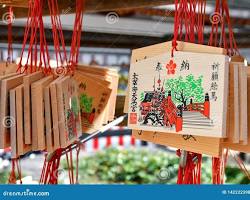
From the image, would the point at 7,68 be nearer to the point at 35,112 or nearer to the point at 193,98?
the point at 35,112

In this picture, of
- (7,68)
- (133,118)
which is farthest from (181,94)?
(7,68)

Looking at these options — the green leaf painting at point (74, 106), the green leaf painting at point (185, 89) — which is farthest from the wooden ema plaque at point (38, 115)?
the green leaf painting at point (185, 89)

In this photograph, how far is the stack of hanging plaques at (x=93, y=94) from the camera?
1.03m

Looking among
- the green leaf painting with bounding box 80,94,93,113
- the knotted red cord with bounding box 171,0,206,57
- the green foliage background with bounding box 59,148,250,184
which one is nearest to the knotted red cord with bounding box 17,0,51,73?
the green leaf painting with bounding box 80,94,93,113

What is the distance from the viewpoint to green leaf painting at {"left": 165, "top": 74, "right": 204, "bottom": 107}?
676 mm

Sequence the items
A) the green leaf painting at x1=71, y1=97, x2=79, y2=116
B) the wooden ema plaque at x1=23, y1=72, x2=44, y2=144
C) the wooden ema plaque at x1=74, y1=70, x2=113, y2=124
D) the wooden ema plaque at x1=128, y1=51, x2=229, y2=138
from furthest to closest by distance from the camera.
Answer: the wooden ema plaque at x1=74, y1=70, x2=113, y2=124 < the green leaf painting at x1=71, y1=97, x2=79, y2=116 < the wooden ema plaque at x1=23, y1=72, x2=44, y2=144 < the wooden ema plaque at x1=128, y1=51, x2=229, y2=138

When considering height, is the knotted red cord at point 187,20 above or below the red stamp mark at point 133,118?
above

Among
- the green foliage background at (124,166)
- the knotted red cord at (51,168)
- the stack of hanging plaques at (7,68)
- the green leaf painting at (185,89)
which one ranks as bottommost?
the green foliage background at (124,166)

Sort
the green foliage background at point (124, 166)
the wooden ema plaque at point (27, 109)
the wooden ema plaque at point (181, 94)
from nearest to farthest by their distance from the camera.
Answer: the wooden ema plaque at point (181, 94), the wooden ema plaque at point (27, 109), the green foliage background at point (124, 166)

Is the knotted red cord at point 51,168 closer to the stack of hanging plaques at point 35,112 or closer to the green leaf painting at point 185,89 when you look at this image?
the stack of hanging plaques at point 35,112

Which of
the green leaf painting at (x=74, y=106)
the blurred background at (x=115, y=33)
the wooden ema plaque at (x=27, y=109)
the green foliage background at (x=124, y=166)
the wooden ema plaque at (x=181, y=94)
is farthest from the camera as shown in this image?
the green foliage background at (x=124, y=166)

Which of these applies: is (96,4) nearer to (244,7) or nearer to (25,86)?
(25,86)

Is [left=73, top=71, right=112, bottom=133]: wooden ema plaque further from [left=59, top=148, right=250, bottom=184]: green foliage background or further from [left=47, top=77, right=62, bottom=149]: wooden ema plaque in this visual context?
[left=59, top=148, right=250, bottom=184]: green foliage background

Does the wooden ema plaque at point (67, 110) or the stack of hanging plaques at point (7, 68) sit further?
the stack of hanging plaques at point (7, 68)
